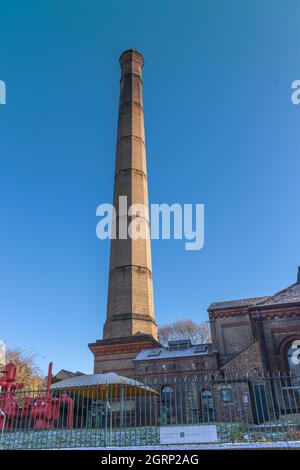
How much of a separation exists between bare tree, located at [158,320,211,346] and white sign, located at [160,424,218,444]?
3544cm

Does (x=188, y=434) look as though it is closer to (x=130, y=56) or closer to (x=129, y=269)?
(x=129, y=269)

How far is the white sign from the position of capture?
8945 millimetres

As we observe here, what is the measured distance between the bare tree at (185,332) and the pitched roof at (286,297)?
78.0 ft

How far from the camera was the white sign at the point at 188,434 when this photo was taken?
352 inches

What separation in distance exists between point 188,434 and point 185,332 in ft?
123

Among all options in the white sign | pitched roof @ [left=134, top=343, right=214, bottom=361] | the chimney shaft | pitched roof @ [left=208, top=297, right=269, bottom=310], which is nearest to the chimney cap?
the chimney shaft

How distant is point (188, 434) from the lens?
355 inches

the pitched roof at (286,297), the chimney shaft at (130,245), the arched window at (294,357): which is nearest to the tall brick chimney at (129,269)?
the chimney shaft at (130,245)

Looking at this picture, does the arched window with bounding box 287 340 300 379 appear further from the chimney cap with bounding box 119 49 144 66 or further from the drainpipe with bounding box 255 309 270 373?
the chimney cap with bounding box 119 49 144 66

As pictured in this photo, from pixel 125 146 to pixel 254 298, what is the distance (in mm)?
16422

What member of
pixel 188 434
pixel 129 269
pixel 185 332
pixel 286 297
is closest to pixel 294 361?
pixel 286 297

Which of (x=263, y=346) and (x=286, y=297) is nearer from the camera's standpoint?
(x=263, y=346)
